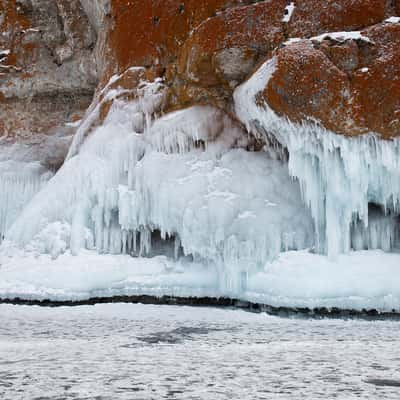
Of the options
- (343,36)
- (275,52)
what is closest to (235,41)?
(275,52)

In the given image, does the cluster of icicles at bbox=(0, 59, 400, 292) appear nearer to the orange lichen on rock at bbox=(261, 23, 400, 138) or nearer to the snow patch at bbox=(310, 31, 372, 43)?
the orange lichen on rock at bbox=(261, 23, 400, 138)

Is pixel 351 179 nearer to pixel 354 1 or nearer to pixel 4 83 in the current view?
pixel 354 1

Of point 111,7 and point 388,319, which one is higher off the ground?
point 111,7

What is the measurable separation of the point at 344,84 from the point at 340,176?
150cm

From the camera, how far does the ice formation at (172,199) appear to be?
9742 mm

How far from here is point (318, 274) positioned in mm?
8836

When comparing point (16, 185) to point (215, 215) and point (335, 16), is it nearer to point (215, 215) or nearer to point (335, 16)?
point (215, 215)

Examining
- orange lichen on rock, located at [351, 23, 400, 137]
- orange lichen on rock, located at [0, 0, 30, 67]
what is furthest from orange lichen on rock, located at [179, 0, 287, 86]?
orange lichen on rock, located at [0, 0, 30, 67]

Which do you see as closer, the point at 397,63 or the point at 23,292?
→ the point at 397,63

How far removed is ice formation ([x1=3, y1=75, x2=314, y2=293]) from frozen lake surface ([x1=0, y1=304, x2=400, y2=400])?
1801 millimetres

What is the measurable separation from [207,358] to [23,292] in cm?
661

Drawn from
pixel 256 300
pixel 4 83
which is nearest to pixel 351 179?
pixel 256 300

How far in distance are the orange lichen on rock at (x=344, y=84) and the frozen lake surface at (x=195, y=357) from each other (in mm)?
3180

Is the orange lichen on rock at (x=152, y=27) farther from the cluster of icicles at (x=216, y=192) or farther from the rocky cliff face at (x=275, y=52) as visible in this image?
the cluster of icicles at (x=216, y=192)
